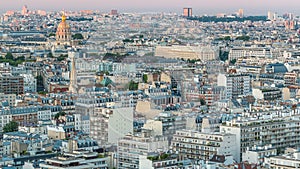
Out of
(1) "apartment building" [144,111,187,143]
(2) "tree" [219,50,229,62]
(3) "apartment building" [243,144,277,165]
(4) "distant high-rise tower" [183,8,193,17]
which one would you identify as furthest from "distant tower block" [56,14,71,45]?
(3) "apartment building" [243,144,277,165]

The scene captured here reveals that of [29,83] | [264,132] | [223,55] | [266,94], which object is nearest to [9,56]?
[223,55]

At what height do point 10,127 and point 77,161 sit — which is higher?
point 77,161

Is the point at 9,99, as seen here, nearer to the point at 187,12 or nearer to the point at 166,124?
the point at 166,124

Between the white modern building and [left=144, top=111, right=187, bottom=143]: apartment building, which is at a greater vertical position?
[left=144, top=111, right=187, bottom=143]: apartment building

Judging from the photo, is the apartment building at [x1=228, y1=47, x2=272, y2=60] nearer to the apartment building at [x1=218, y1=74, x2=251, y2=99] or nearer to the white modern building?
the white modern building

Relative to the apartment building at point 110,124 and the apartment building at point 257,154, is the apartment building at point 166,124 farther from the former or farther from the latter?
the apartment building at point 257,154

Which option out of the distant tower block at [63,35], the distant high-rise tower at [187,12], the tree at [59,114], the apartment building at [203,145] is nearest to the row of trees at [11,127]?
the tree at [59,114]

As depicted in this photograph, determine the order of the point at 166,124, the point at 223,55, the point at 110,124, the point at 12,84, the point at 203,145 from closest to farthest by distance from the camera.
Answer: the point at 203,145, the point at 166,124, the point at 110,124, the point at 12,84, the point at 223,55

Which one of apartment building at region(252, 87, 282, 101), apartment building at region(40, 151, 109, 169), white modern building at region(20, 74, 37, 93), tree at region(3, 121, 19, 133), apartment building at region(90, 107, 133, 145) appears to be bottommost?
white modern building at region(20, 74, 37, 93)
